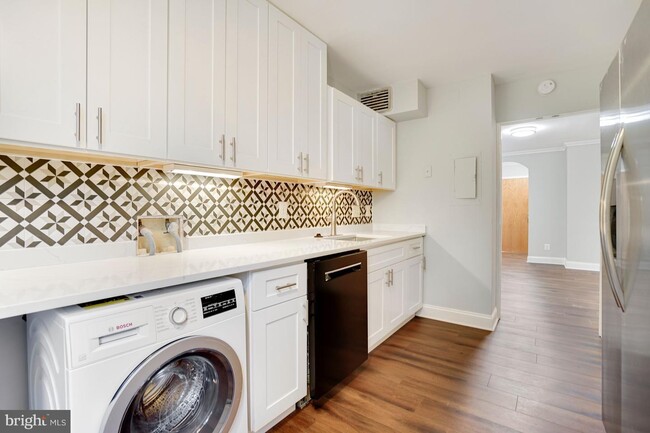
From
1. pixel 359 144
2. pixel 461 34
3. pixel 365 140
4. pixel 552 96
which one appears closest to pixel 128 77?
pixel 359 144

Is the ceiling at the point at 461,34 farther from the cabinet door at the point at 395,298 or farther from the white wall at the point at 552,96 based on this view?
the cabinet door at the point at 395,298

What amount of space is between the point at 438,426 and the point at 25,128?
2255 mm

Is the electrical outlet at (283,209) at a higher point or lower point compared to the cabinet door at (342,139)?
lower

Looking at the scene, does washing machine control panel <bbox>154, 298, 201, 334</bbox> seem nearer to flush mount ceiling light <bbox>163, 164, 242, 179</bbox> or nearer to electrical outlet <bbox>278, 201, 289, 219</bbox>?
flush mount ceiling light <bbox>163, 164, 242, 179</bbox>

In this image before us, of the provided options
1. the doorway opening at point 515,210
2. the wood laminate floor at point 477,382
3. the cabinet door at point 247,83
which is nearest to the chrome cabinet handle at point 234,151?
the cabinet door at point 247,83

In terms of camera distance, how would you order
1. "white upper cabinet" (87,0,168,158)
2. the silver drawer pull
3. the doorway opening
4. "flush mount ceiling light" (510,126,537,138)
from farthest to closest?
1. the doorway opening
2. "flush mount ceiling light" (510,126,537,138)
3. the silver drawer pull
4. "white upper cabinet" (87,0,168,158)

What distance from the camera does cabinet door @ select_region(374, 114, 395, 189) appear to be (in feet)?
10.3

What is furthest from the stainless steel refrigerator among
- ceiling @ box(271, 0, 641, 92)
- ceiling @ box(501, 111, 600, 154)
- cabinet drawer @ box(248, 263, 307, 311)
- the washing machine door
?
ceiling @ box(501, 111, 600, 154)

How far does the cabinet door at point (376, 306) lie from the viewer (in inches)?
90.3

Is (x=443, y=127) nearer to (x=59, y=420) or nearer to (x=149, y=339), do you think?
(x=149, y=339)

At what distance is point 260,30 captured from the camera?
1846 millimetres

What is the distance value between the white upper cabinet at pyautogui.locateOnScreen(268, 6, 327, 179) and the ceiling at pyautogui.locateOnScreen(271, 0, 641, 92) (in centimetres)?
13

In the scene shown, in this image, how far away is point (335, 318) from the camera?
1818 mm

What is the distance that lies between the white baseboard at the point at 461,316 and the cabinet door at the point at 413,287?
5.0 inches
